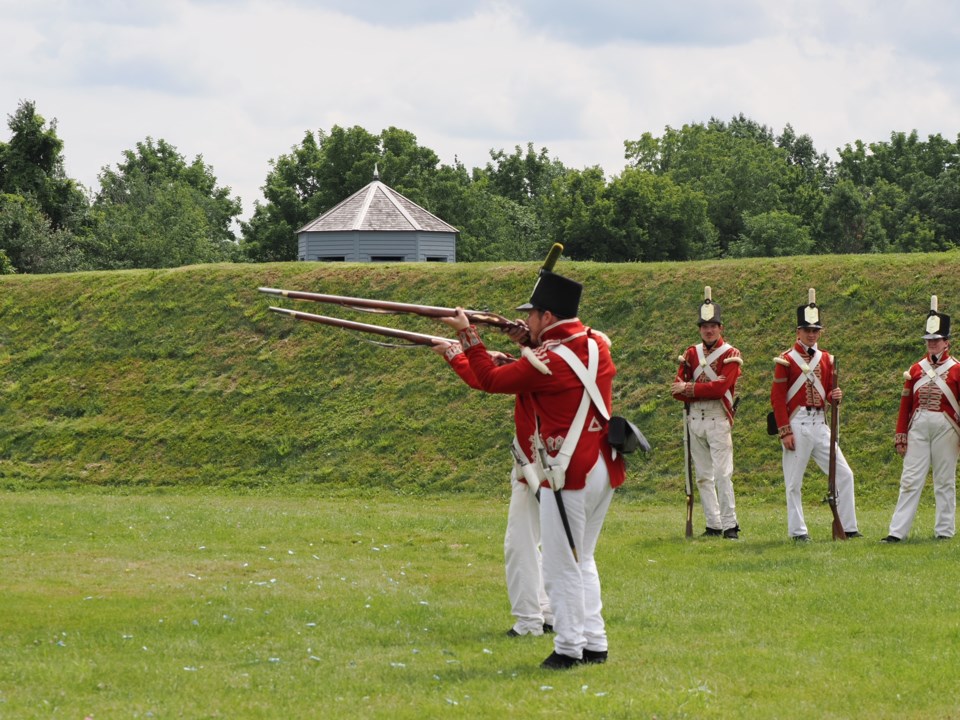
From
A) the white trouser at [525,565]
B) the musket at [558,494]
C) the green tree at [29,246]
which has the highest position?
the green tree at [29,246]

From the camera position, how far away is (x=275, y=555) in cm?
1521

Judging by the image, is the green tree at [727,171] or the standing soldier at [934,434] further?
the green tree at [727,171]

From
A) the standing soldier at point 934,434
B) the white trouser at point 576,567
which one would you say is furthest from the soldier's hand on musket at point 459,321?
the standing soldier at point 934,434

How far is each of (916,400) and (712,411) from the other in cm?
259


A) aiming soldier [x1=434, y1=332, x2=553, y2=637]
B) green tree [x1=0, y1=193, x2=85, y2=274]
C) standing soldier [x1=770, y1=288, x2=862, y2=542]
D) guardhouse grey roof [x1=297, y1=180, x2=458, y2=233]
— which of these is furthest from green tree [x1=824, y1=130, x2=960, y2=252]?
aiming soldier [x1=434, y1=332, x2=553, y2=637]

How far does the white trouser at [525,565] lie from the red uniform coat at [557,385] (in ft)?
3.26

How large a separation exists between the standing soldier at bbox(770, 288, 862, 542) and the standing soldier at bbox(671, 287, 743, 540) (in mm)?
878

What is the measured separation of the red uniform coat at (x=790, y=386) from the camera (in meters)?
16.2

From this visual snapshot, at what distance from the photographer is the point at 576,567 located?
31.8ft

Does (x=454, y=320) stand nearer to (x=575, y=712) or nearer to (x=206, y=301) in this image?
(x=575, y=712)

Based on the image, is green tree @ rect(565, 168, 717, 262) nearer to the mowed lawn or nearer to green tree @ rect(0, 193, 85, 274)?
green tree @ rect(0, 193, 85, 274)

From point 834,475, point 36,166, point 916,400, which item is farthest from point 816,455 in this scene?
point 36,166

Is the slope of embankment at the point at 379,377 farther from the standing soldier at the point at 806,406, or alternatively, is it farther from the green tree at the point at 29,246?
the green tree at the point at 29,246

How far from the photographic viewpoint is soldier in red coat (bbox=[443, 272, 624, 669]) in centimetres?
966
